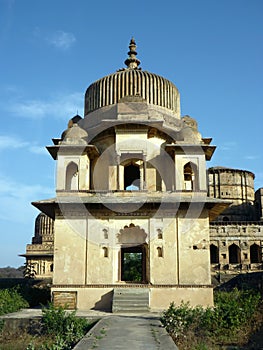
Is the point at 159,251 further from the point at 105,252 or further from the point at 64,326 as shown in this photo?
the point at 64,326

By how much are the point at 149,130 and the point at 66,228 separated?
5.10 metres

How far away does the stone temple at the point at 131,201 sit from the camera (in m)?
15.0

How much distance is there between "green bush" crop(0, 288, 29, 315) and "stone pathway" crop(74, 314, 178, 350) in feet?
12.8

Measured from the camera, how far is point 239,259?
1515 inches

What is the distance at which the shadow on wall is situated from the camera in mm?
14750

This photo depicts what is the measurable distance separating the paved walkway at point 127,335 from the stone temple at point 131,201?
2740 mm

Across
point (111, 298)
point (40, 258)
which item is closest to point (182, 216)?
point (111, 298)

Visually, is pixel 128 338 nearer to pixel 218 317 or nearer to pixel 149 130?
pixel 218 317

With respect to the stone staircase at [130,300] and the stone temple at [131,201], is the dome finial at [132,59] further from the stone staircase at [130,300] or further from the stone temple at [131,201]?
the stone staircase at [130,300]

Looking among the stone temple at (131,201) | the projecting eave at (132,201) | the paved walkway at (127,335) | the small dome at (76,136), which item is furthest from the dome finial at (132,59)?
the paved walkway at (127,335)

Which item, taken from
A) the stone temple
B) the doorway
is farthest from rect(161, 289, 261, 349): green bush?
the doorway

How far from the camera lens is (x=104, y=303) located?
14.8 metres

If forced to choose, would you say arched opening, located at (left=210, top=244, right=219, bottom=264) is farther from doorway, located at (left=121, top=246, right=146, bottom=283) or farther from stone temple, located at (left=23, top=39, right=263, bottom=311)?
stone temple, located at (left=23, top=39, right=263, bottom=311)

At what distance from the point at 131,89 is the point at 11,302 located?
955 cm
